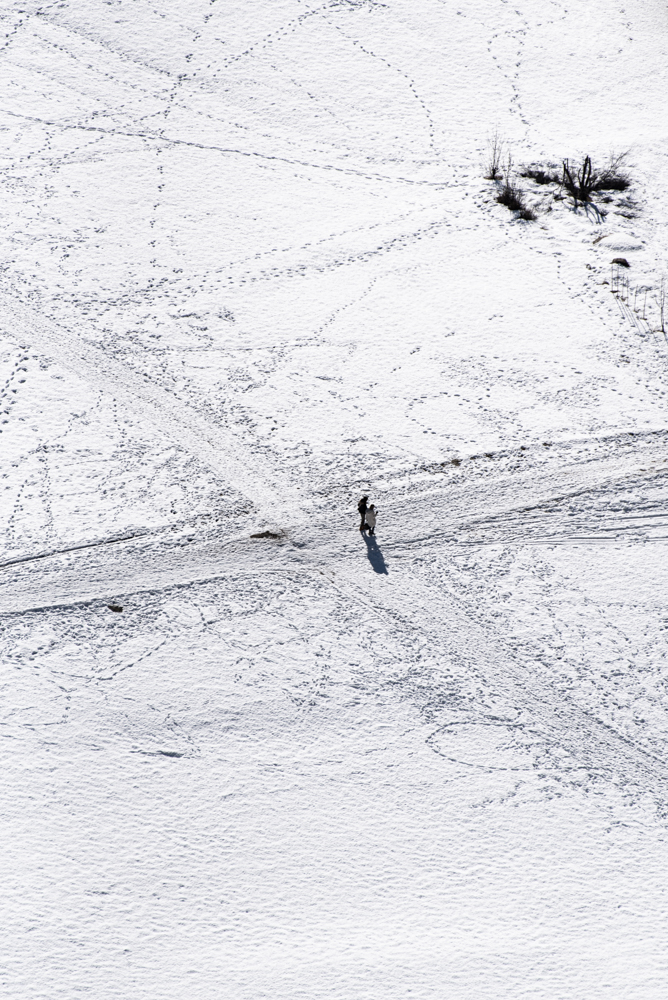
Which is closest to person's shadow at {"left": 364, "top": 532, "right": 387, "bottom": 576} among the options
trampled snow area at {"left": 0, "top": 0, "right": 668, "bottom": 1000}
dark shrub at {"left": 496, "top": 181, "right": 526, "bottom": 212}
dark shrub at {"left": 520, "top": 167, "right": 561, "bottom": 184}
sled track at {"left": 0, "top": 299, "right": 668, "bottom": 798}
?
trampled snow area at {"left": 0, "top": 0, "right": 668, "bottom": 1000}

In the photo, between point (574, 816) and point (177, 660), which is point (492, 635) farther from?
point (177, 660)

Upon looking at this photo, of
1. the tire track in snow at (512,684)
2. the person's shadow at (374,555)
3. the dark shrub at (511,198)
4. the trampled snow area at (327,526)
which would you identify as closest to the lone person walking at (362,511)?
the person's shadow at (374,555)

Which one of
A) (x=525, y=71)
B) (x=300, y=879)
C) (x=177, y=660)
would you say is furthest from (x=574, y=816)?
(x=525, y=71)

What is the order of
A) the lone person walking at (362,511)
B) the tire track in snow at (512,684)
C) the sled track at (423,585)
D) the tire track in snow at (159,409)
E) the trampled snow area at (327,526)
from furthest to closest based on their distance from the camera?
the tire track in snow at (159,409)
the lone person walking at (362,511)
the sled track at (423,585)
the tire track in snow at (512,684)
the trampled snow area at (327,526)

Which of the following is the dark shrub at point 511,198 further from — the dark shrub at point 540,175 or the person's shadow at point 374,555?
the person's shadow at point 374,555

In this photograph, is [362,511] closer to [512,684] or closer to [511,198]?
[512,684]
